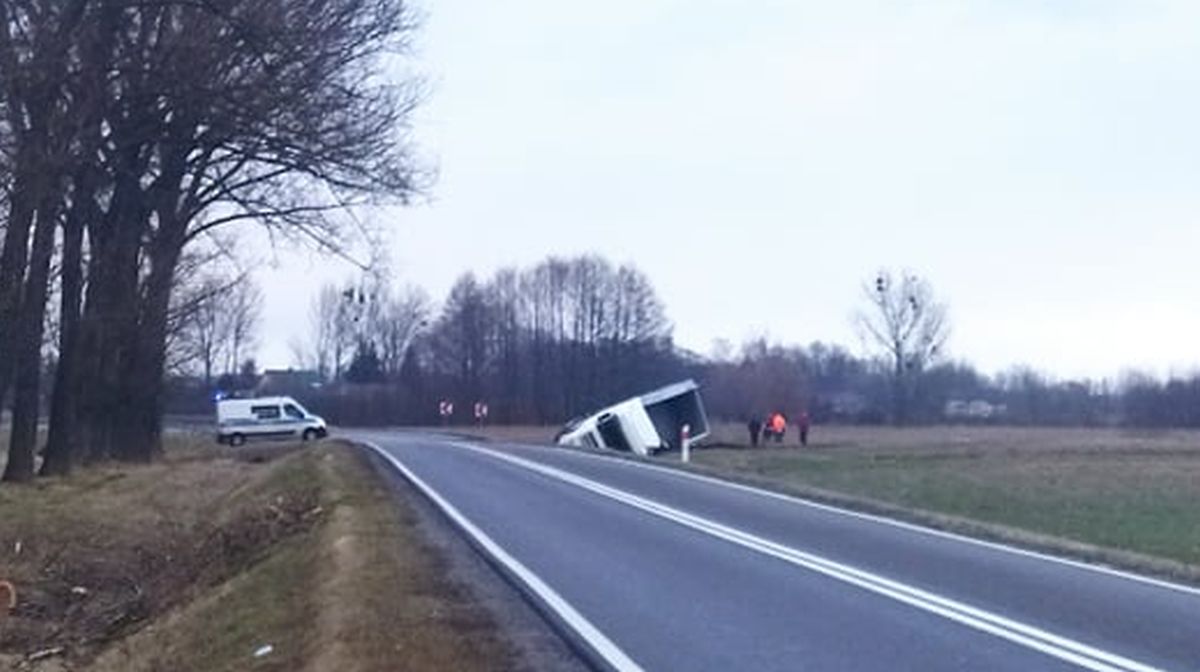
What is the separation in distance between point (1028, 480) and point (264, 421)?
44.3 meters

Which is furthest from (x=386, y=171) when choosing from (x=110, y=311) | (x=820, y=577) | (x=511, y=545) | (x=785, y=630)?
(x=785, y=630)

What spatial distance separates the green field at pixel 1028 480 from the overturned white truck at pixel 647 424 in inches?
58.1

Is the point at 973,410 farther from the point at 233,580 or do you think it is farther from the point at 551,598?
the point at 551,598

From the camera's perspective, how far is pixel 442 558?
21.2 metres

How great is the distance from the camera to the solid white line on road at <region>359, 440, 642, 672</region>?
44.5ft

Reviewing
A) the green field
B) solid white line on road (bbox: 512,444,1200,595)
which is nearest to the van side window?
the green field

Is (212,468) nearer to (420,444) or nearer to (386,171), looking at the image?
(386,171)

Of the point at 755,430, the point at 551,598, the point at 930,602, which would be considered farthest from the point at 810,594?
the point at 755,430

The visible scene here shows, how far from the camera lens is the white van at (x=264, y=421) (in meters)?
85.8

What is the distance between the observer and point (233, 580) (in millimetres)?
22453

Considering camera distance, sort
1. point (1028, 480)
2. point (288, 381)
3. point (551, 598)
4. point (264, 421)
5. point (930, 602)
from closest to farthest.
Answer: point (930, 602)
point (551, 598)
point (1028, 480)
point (264, 421)
point (288, 381)

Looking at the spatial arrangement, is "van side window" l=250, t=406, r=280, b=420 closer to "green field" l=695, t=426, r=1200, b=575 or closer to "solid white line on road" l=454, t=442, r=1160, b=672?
"green field" l=695, t=426, r=1200, b=575

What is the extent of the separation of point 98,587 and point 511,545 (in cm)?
563

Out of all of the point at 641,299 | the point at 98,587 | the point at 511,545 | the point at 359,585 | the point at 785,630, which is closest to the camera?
the point at 785,630
